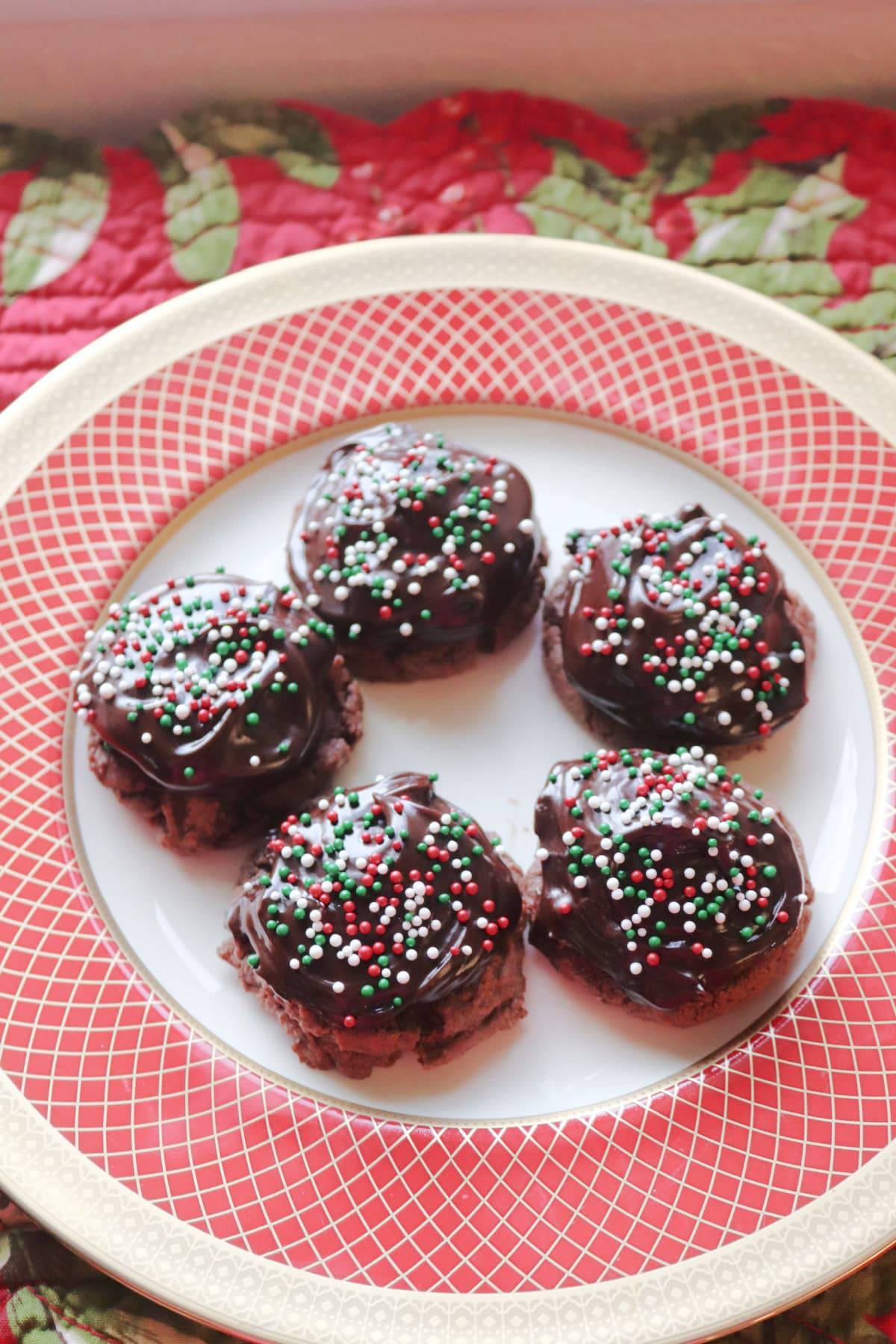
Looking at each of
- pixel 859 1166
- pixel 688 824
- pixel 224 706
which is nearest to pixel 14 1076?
pixel 224 706

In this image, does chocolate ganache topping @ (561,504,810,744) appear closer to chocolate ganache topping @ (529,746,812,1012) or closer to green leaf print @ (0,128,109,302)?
chocolate ganache topping @ (529,746,812,1012)

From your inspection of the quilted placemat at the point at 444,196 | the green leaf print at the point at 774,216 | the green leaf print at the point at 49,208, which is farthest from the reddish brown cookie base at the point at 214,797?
the green leaf print at the point at 774,216

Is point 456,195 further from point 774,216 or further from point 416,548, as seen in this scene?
point 416,548

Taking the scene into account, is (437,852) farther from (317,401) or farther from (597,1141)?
(317,401)

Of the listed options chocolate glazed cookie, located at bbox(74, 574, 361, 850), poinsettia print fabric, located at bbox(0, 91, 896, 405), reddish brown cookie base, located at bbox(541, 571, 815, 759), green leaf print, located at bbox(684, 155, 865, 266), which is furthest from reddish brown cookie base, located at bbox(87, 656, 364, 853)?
green leaf print, located at bbox(684, 155, 865, 266)

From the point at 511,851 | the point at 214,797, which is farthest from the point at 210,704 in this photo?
the point at 511,851
